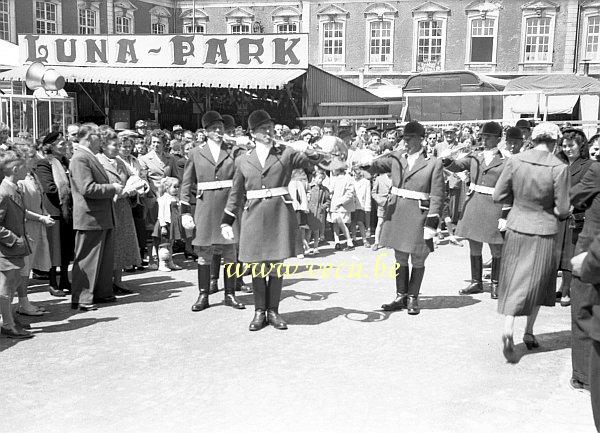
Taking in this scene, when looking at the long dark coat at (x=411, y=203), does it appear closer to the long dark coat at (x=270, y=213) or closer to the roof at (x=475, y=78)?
the long dark coat at (x=270, y=213)

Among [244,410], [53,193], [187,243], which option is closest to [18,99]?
[187,243]

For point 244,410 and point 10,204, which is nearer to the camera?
point 244,410

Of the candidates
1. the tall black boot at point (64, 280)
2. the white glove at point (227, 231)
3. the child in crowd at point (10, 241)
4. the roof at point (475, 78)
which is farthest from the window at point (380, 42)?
the child in crowd at point (10, 241)

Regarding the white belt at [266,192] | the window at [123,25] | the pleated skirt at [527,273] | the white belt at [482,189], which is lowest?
the pleated skirt at [527,273]

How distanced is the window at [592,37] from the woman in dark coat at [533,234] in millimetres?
32839

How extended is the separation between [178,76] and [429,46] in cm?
1963

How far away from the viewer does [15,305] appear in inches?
291

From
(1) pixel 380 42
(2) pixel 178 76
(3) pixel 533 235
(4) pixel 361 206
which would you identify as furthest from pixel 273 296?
(1) pixel 380 42

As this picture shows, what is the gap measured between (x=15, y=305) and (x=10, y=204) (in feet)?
5.25

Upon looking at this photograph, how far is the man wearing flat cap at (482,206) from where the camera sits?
26.9ft

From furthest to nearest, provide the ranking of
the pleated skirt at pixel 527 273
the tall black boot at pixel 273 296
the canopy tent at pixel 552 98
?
the canopy tent at pixel 552 98
the tall black boot at pixel 273 296
the pleated skirt at pixel 527 273

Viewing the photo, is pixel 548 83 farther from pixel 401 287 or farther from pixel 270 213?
pixel 270 213

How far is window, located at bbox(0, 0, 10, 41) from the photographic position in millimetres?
32281

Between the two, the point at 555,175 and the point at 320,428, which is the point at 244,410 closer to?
the point at 320,428
